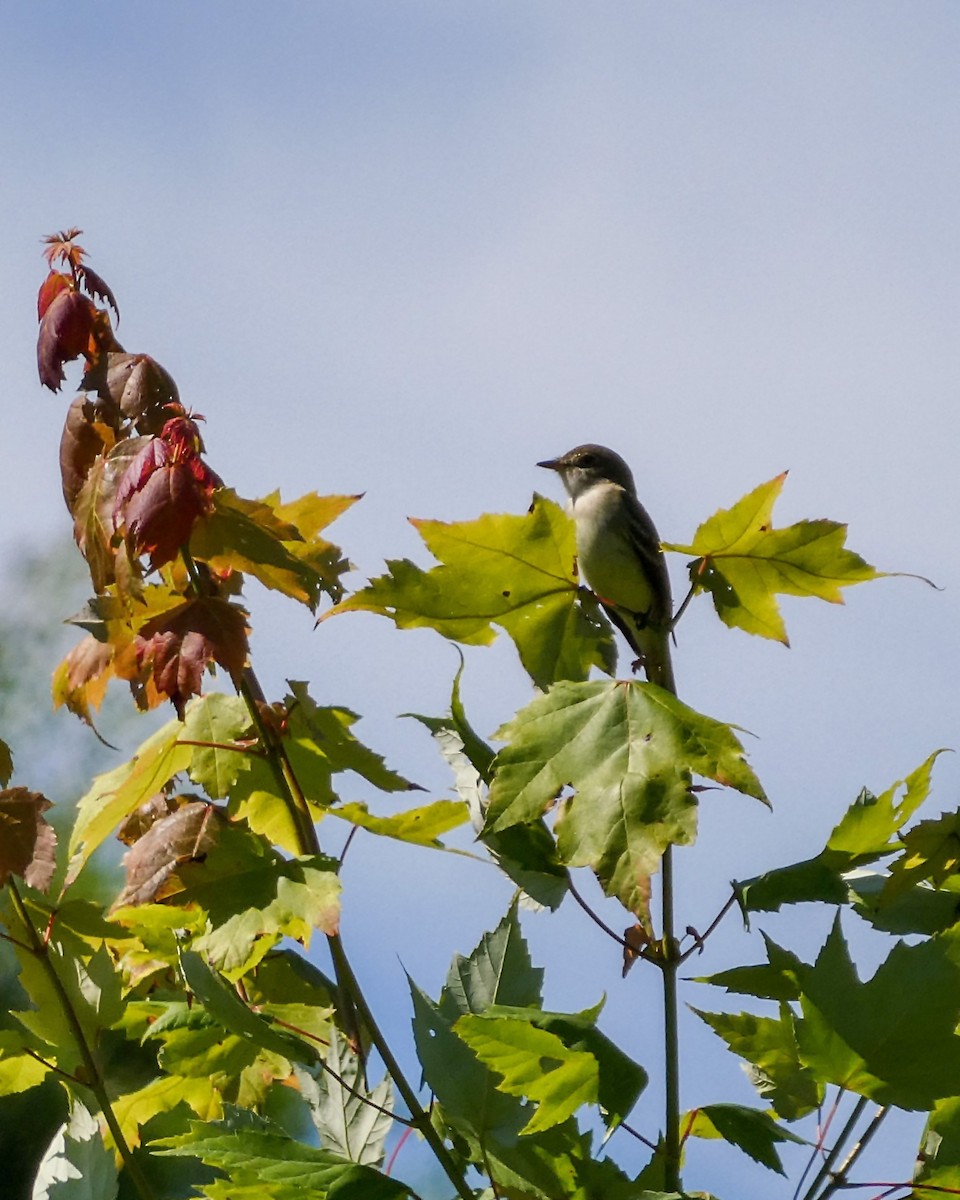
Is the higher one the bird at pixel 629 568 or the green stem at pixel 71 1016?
the bird at pixel 629 568

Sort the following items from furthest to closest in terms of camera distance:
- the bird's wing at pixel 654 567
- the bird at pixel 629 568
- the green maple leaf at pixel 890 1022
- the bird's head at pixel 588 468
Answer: the bird's head at pixel 588 468 → the bird's wing at pixel 654 567 → the bird at pixel 629 568 → the green maple leaf at pixel 890 1022

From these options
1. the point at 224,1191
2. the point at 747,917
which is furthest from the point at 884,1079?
the point at 224,1191

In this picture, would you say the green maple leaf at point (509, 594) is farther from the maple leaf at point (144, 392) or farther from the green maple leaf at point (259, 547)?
the maple leaf at point (144, 392)

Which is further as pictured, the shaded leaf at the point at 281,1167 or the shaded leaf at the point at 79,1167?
the shaded leaf at the point at 79,1167

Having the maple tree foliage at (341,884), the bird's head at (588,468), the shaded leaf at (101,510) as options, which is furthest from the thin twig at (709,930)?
the bird's head at (588,468)

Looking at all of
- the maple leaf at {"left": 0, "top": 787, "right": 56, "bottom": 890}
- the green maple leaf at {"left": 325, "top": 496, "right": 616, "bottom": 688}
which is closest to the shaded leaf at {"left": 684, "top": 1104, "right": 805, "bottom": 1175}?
the green maple leaf at {"left": 325, "top": 496, "right": 616, "bottom": 688}

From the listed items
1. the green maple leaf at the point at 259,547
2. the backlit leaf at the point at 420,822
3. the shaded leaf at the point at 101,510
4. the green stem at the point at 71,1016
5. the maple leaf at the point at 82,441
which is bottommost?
the green stem at the point at 71,1016

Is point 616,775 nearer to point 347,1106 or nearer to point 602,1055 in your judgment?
point 602,1055

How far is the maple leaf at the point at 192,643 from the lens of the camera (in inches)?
64.2

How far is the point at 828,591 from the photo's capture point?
1689 millimetres

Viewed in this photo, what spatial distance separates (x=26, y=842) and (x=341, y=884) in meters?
0.40

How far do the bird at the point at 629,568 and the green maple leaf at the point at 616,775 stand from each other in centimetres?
61

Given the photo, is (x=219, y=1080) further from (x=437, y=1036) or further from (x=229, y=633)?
(x=229, y=633)

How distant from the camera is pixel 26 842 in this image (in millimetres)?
1636
